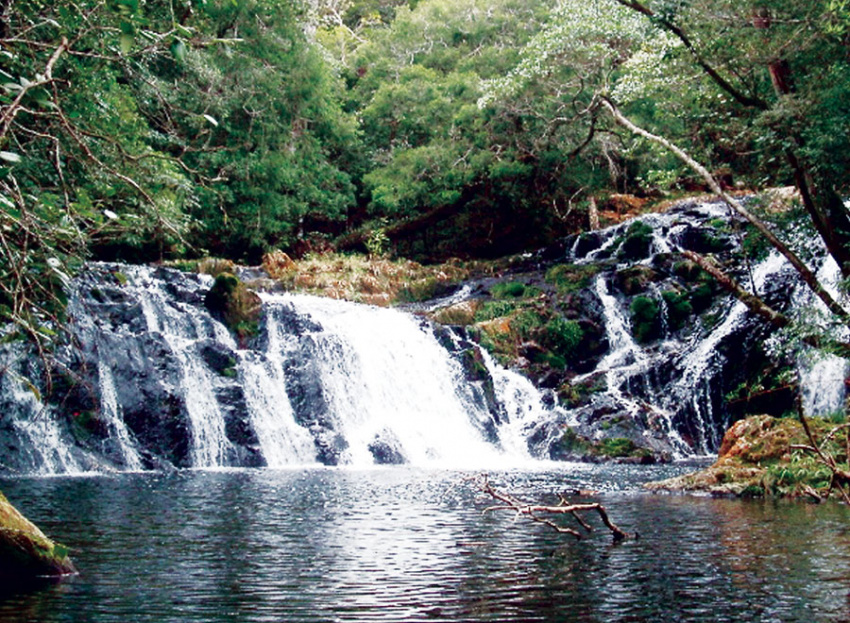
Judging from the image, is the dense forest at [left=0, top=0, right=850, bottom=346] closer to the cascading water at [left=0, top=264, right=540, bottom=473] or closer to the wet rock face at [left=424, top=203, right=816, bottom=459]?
the cascading water at [left=0, top=264, right=540, bottom=473]

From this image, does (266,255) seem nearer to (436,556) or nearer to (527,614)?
(436,556)

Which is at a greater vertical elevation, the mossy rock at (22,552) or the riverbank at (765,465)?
the mossy rock at (22,552)

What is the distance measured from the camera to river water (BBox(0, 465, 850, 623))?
5.38 metres

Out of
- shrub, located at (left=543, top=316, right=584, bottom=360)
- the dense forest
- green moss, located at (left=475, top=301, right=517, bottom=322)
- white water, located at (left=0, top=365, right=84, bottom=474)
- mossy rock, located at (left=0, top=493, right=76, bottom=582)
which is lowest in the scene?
mossy rock, located at (left=0, top=493, right=76, bottom=582)

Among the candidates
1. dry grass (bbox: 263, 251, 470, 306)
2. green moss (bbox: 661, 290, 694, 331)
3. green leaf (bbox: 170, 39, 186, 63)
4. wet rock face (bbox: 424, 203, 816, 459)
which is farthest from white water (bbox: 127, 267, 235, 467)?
green leaf (bbox: 170, 39, 186, 63)

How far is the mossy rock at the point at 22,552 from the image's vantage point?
6121 millimetres

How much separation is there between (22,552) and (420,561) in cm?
297

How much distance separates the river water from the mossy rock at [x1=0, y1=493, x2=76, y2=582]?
12.1 inches

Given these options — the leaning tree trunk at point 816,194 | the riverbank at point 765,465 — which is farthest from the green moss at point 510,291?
the leaning tree trunk at point 816,194

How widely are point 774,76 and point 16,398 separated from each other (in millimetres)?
15016

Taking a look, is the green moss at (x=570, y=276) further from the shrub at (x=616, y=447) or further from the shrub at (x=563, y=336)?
the shrub at (x=616, y=447)

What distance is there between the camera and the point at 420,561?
7.03 meters

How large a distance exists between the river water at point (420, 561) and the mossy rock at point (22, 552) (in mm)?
308

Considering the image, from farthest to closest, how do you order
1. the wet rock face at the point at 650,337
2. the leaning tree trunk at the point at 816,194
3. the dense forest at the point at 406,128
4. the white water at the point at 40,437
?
the dense forest at the point at 406,128, the wet rock face at the point at 650,337, the white water at the point at 40,437, the leaning tree trunk at the point at 816,194
